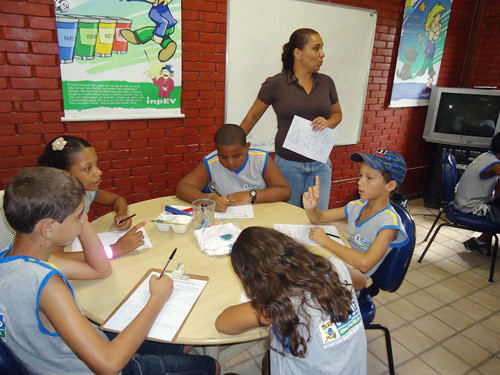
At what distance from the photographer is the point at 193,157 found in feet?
10.2

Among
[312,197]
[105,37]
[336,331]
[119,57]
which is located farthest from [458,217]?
[105,37]

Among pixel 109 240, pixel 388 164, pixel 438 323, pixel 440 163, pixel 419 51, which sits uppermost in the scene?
pixel 419 51

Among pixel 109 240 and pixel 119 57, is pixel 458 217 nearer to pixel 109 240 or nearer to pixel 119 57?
pixel 109 240

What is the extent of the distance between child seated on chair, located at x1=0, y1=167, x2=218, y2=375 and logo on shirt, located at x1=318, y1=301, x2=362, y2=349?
0.50m

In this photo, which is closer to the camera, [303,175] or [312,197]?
[312,197]

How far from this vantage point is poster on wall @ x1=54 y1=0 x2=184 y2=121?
A: 236cm

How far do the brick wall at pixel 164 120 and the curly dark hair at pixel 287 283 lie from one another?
1992 mm

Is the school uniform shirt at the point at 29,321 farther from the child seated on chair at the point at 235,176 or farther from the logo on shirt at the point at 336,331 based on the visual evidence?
the child seated on chair at the point at 235,176

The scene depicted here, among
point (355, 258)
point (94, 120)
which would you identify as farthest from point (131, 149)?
point (355, 258)

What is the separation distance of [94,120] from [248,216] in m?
1.44

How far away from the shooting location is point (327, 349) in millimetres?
980

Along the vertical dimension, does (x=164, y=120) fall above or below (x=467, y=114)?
below

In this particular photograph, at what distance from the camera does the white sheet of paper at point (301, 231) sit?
1.64m

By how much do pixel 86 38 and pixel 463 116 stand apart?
3943 millimetres
